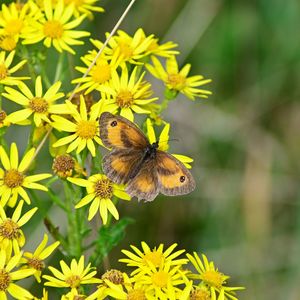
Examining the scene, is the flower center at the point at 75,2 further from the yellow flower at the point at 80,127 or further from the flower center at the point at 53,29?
the yellow flower at the point at 80,127

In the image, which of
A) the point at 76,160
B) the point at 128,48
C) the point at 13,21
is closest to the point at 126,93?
the point at 128,48

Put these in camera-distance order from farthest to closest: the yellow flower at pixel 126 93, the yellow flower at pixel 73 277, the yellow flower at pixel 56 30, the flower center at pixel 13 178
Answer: the yellow flower at pixel 56 30
the yellow flower at pixel 126 93
the flower center at pixel 13 178
the yellow flower at pixel 73 277

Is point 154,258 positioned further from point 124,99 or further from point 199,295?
point 124,99

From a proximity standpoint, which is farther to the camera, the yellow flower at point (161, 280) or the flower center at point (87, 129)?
the flower center at point (87, 129)

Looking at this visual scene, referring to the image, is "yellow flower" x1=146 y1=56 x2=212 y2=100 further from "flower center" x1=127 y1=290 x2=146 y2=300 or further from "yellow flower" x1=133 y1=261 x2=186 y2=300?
"flower center" x1=127 y1=290 x2=146 y2=300

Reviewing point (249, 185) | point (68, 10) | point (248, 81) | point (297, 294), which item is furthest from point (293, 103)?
point (68, 10)

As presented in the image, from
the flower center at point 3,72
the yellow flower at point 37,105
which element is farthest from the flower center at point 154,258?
the flower center at point 3,72

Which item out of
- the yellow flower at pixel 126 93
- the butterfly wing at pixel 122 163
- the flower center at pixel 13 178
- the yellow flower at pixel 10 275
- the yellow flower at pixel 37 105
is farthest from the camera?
the yellow flower at pixel 126 93
